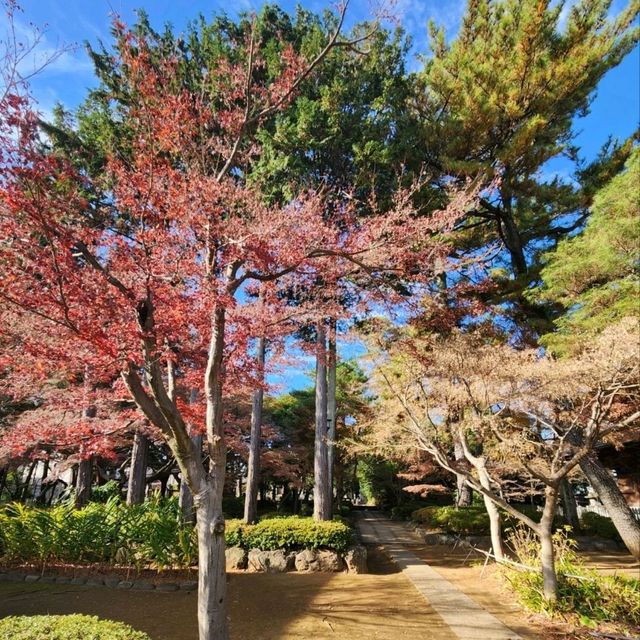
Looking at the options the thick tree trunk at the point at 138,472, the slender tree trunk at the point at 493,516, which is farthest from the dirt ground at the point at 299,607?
the thick tree trunk at the point at 138,472

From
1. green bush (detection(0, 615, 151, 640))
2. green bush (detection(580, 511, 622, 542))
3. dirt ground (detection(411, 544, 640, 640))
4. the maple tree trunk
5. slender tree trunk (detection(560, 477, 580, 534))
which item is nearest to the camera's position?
green bush (detection(0, 615, 151, 640))

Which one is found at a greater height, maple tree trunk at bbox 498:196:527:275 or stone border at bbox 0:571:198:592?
maple tree trunk at bbox 498:196:527:275

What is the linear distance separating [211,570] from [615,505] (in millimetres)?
9291

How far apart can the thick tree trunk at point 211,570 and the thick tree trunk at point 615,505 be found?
8.12 meters

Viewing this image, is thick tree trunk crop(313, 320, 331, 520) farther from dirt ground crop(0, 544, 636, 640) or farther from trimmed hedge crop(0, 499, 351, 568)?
trimmed hedge crop(0, 499, 351, 568)

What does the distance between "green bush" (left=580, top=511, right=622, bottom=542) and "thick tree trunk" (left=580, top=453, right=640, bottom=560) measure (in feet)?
16.1

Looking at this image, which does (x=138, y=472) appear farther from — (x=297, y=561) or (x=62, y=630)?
(x=62, y=630)

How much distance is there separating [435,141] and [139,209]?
8.72 m

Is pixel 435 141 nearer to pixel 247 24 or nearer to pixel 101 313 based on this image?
pixel 247 24

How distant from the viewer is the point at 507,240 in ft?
38.0

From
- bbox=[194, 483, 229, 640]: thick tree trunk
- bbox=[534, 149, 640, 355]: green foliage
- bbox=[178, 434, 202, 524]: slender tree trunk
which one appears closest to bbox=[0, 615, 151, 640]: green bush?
bbox=[194, 483, 229, 640]: thick tree trunk

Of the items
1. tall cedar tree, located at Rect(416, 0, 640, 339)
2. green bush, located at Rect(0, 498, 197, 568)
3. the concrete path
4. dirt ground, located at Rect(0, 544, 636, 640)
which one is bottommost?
the concrete path

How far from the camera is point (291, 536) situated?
9320mm

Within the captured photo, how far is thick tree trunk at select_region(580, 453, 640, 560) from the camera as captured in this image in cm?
883
